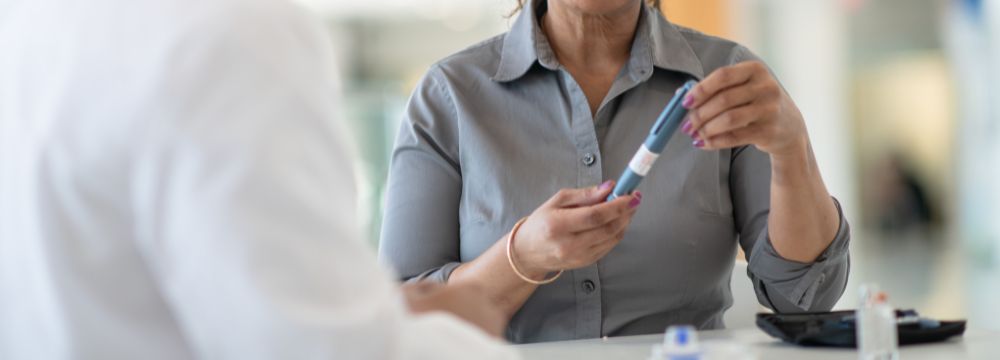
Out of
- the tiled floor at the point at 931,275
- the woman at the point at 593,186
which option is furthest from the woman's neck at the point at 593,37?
the tiled floor at the point at 931,275

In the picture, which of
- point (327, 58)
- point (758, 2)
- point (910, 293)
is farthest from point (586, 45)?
point (758, 2)

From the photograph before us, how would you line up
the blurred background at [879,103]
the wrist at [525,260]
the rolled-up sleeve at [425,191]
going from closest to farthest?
1. the wrist at [525,260]
2. the rolled-up sleeve at [425,191]
3. the blurred background at [879,103]

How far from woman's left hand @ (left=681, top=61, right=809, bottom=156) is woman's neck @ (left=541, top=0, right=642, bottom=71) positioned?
0.48 m

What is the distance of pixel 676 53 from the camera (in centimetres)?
232

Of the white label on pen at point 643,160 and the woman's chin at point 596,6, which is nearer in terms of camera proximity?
the white label on pen at point 643,160

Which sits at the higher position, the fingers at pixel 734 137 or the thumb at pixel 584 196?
the fingers at pixel 734 137

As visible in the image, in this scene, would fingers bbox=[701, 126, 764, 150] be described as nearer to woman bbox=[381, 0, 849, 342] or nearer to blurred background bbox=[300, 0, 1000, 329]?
woman bbox=[381, 0, 849, 342]

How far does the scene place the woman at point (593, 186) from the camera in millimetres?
2074

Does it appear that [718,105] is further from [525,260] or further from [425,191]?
[425,191]

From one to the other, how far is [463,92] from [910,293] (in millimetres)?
6902

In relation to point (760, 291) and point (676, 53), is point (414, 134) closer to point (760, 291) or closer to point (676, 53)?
point (676, 53)

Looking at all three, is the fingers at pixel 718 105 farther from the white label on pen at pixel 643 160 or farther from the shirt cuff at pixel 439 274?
the shirt cuff at pixel 439 274

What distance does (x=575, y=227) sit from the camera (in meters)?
1.84

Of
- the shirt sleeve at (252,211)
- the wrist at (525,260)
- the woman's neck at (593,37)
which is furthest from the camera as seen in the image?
Answer: the woman's neck at (593,37)
